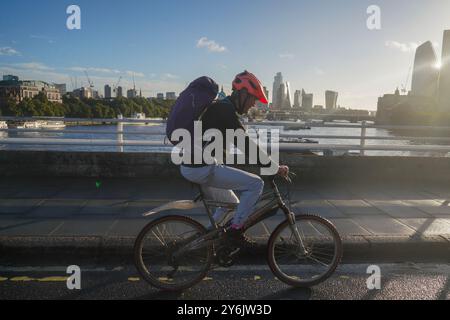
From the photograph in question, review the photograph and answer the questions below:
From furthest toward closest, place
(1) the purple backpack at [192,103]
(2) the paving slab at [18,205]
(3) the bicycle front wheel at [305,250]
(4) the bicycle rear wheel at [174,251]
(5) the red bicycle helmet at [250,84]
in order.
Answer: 1. (2) the paving slab at [18,205]
2. (3) the bicycle front wheel at [305,250]
3. (4) the bicycle rear wheel at [174,251]
4. (5) the red bicycle helmet at [250,84]
5. (1) the purple backpack at [192,103]

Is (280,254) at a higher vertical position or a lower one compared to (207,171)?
lower

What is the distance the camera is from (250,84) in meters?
3.26

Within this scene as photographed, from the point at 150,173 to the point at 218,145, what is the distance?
475 cm

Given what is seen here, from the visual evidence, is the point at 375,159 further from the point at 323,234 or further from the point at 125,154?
the point at 125,154

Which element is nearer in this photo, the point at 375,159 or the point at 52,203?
the point at 52,203

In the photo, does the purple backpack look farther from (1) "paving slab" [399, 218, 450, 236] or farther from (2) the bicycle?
(1) "paving slab" [399, 218, 450, 236]

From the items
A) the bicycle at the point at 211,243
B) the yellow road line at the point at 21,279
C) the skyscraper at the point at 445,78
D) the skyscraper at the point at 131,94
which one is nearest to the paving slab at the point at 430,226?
the bicycle at the point at 211,243

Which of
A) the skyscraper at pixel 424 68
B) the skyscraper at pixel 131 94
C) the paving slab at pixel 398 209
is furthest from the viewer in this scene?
the skyscraper at pixel 424 68

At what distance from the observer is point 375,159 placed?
25.7 feet

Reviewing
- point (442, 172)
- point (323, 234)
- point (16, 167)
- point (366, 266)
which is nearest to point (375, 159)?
point (442, 172)

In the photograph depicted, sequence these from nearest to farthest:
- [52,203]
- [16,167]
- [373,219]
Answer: [373,219], [52,203], [16,167]

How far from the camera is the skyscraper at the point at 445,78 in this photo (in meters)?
83.4

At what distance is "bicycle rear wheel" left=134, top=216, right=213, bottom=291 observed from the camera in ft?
11.1

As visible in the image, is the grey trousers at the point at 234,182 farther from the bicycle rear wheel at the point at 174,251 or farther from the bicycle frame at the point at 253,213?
the bicycle rear wheel at the point at 174,251
